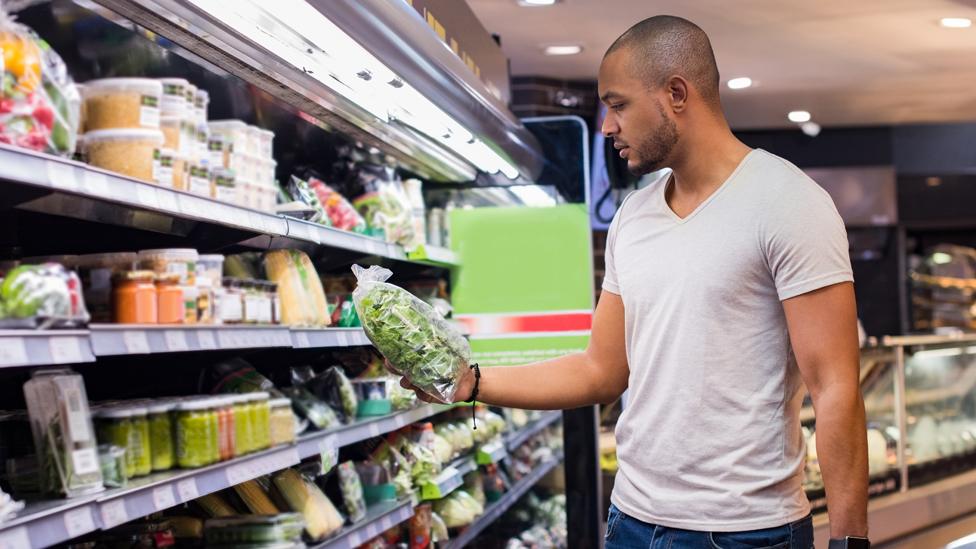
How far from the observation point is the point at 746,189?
211 centimetres

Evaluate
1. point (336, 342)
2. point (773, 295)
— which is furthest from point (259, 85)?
point (773, 295)

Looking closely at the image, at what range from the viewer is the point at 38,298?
6.16 feet

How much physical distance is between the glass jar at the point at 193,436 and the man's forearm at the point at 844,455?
130 cm

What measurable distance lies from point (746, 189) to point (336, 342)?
1507 millimetres

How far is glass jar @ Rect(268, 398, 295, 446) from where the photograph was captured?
289 centimetres

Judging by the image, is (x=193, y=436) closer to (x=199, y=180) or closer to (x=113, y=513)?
(x=113, y=513)

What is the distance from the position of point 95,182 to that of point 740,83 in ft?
23.6

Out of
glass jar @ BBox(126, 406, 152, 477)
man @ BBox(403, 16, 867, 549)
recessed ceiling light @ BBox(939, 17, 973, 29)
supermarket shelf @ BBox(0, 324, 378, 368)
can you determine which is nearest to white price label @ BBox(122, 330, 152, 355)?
supermarket shelf @ BBox(0, 324, 378, 368)

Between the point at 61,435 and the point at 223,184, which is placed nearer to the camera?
the point at 61,435

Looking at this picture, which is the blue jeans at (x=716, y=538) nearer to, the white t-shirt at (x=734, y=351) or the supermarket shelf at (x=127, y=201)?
the white t-shirt at (x=734, y=351)

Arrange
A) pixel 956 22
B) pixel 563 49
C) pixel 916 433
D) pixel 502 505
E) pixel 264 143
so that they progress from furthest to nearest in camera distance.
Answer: pixel 563 49 → pixel 956 22 → pixel 916 433 → pixel 502 505 → pixel 264 143

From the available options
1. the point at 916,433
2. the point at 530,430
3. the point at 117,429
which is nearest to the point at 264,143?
the point at 117,429

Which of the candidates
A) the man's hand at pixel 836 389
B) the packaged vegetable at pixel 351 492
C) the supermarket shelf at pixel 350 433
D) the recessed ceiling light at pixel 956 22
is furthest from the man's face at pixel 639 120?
the recessed ceiling light at pixel 956 22

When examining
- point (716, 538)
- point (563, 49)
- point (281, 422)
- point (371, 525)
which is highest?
point (563, 49)
